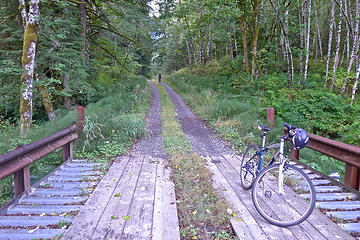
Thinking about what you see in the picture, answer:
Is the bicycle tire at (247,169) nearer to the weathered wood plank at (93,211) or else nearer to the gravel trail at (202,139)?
the gravel trail at (202,139)

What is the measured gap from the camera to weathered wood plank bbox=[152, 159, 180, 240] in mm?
2660

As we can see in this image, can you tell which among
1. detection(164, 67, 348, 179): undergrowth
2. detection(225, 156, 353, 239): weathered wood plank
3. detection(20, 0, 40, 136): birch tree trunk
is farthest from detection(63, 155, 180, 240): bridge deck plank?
detection(20, 0, 40, 136): birch tree trunk

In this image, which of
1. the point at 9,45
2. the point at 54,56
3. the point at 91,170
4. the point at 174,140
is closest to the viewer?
the point at 91,170

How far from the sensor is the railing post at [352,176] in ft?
12.5

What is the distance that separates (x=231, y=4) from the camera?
12172mm

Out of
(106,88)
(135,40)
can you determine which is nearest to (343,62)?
(135,40)

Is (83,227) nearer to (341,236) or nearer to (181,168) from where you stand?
(181,168)

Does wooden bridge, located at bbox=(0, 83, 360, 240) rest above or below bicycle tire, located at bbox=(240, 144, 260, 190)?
below

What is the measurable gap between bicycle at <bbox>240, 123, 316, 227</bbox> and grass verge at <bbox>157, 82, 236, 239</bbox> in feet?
1.81

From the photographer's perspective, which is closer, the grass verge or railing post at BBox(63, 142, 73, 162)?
the grass verge

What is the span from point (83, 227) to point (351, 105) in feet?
36.5

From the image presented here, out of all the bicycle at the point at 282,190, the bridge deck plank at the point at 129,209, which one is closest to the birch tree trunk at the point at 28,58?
the bridge deck plank at the point at 129,209

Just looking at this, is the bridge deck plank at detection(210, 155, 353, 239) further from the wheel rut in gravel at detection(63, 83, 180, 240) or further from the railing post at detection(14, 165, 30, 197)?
the railing post at detection(14, 165, 30, 197)

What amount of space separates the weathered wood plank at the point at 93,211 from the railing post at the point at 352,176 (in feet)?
13.2
